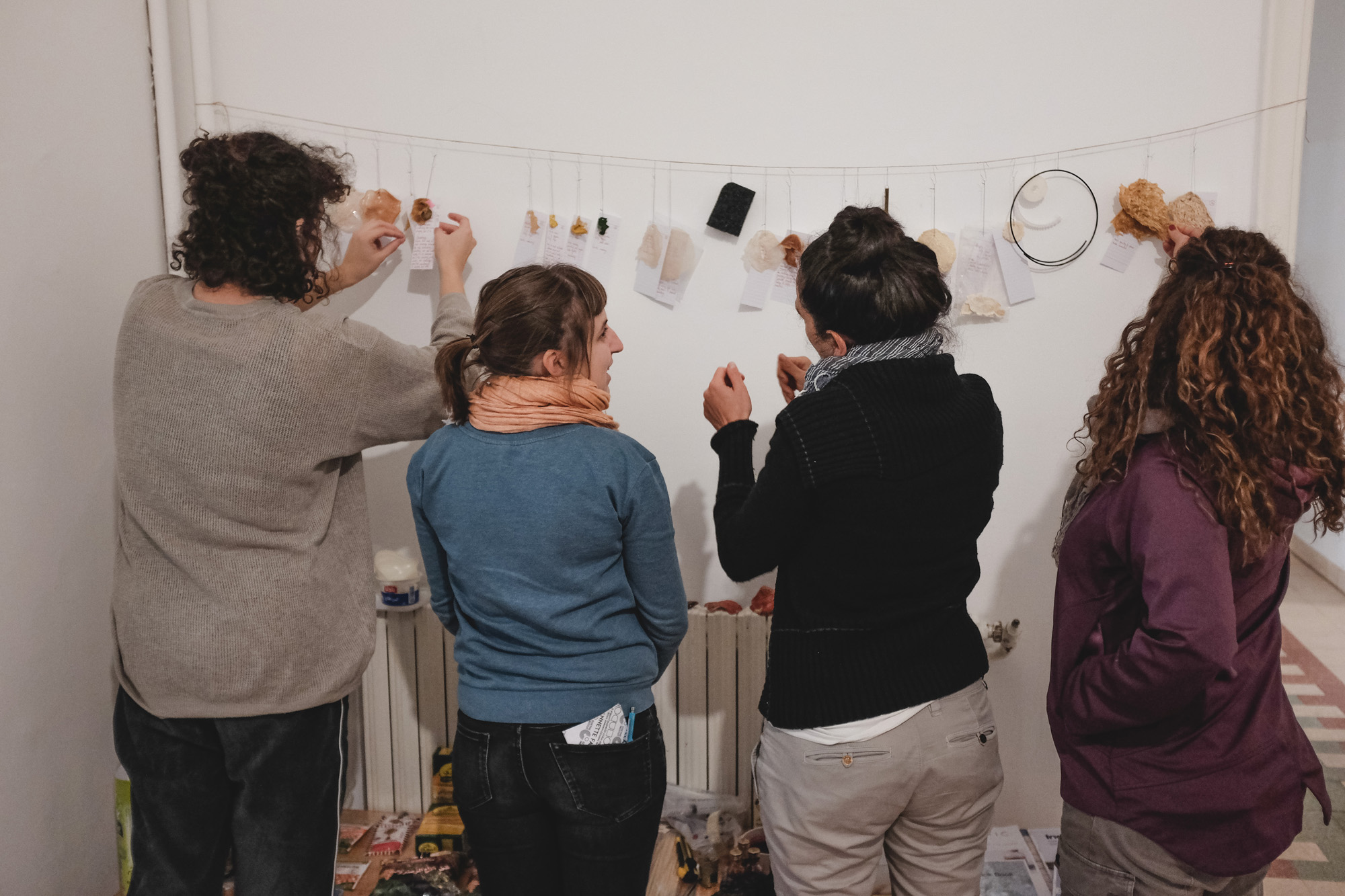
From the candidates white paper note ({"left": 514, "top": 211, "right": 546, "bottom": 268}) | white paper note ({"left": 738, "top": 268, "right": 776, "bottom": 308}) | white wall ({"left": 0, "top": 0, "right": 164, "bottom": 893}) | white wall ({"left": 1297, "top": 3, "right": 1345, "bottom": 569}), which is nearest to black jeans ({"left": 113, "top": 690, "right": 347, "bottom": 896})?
white wall ({"left": 0, "top": 0, "right": 164, "bottom": 893})

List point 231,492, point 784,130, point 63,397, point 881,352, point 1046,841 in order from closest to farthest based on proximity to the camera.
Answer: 1. point 881,352
2. point 231,492
3. point 63,397
4. point 784,130
5. point 1046,841

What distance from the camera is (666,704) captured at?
2109mm

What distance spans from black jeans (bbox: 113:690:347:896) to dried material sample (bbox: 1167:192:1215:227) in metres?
1.76

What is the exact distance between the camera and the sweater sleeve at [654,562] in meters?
1.23

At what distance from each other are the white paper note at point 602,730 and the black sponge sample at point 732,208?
1.08 metres

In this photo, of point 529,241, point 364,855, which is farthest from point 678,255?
point 364,855

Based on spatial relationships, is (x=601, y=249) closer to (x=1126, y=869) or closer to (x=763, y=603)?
(x=763, y=603)

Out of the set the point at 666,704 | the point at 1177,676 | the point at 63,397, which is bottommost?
the point at 666,704

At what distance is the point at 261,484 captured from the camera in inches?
51.3

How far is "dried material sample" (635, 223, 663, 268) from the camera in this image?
1.97m

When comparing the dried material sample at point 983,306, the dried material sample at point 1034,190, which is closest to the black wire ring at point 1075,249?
the dried material sample at point 1034,190

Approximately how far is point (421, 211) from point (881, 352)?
1.18m

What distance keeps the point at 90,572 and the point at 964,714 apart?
161 cm

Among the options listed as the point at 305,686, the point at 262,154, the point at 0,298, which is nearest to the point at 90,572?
the point at 0,298
